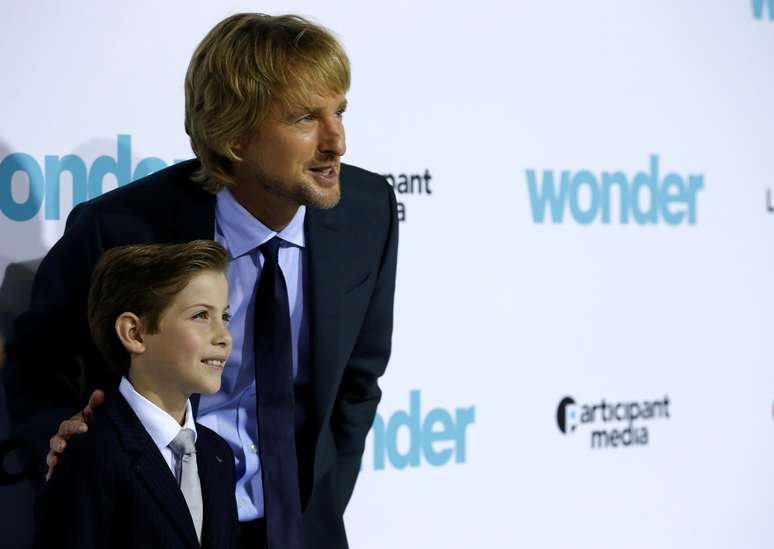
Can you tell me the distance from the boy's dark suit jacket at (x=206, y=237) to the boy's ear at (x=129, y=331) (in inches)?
6.9

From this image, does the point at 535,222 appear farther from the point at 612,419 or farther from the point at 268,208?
the point at 268,208

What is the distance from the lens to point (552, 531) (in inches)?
110

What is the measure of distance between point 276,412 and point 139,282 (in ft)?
0.94

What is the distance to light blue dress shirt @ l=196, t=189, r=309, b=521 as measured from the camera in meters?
1.71

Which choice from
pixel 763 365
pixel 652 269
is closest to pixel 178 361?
pixel 652 269

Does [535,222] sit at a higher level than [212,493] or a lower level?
higher

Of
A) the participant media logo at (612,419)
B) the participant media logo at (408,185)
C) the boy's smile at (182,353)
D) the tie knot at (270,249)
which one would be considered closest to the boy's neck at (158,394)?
the boy's smile at (182,353)

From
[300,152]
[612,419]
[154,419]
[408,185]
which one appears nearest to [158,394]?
[154,419]

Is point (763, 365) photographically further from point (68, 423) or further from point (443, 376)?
point (68, 423)

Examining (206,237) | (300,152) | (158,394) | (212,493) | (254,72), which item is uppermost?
(254,72)

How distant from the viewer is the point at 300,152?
1676 mm

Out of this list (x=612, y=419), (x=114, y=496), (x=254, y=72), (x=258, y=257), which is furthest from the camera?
(x=612, y=419)

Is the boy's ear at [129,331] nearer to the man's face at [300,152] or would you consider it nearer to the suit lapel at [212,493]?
the suit lapel at [212,493]

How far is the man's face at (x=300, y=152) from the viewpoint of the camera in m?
1.67
